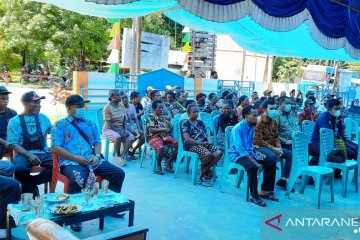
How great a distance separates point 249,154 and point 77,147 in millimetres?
2466

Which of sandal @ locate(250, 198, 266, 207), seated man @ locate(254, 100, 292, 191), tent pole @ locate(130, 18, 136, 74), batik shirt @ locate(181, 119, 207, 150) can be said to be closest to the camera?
sandal @ locate(250, 198, 266, 207)

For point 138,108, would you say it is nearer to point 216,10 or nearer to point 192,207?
point 192,207

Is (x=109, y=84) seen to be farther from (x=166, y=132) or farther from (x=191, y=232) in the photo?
(x=191, y=232)

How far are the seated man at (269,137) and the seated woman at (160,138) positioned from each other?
1.60 meters

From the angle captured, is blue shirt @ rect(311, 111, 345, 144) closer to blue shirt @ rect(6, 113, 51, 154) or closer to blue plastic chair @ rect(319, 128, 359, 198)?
blue plastic chair @ rect(319, 128, 359, 198)

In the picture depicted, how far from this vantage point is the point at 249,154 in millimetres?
5383

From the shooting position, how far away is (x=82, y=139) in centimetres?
439

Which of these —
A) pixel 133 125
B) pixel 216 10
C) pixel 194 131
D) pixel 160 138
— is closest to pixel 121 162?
pixel 160 138

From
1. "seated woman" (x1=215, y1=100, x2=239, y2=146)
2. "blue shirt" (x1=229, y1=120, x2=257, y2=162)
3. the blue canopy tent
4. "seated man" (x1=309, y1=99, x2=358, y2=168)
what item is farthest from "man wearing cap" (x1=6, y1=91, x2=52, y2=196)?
"seated man" (x1=309, y1=99, x2=358, y2=168)

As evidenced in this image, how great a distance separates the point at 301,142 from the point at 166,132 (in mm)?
2409

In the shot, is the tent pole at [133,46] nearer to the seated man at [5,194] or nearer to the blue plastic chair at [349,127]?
the blue plastic chair at [349,127]

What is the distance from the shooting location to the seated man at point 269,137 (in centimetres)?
577

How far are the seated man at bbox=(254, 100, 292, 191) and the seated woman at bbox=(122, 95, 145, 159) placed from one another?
2547 millimetres

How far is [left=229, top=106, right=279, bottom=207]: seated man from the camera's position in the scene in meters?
5.21
